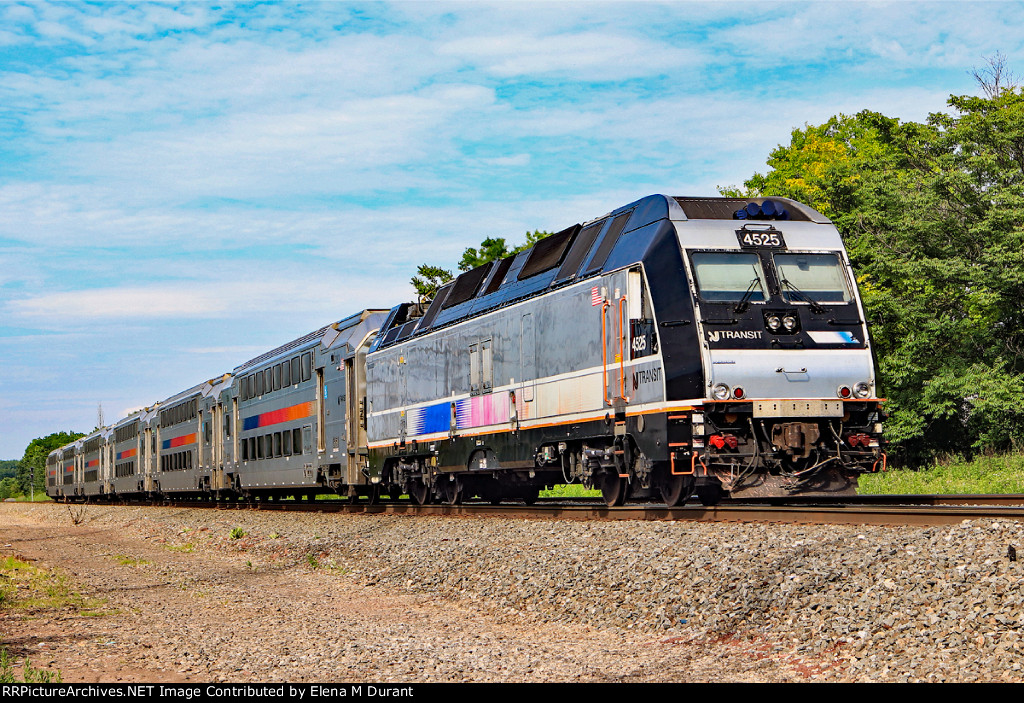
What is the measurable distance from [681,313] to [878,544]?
4.90 m

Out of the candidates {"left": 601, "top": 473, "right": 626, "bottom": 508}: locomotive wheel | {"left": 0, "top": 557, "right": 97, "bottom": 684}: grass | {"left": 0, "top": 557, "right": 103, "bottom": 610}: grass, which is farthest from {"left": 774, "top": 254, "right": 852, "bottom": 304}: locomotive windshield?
{"left": 0, "top": 557, "right": 103, "bottom": 610}: grass

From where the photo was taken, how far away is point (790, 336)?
44.7 ft

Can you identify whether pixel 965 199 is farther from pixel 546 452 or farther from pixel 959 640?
pixel 959 640

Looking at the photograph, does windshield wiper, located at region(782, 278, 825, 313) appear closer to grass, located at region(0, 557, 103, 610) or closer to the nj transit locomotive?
the nj transit locomotive

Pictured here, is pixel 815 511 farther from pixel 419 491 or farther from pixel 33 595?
pixel 419 491

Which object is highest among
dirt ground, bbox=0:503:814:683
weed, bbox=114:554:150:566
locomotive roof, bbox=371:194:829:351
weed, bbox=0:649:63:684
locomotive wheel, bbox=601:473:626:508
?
locomotive roof, bbox=371:194:829:351

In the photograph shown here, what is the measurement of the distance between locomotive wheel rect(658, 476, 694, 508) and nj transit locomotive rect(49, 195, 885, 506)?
28 millimetres

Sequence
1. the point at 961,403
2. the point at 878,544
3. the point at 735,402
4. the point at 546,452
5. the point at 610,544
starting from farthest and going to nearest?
the point at 961,403, the point at 546,452, the point at 735,402, the point at 610,544, the point at 878,544

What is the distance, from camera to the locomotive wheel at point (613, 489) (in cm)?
1566

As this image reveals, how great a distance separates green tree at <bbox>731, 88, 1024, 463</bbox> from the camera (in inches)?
1129

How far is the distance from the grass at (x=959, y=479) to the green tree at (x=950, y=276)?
1.87 meters

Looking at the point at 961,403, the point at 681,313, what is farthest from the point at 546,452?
the point at 961,403

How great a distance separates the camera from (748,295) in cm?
1383

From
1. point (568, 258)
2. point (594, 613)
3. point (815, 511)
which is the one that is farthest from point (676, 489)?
point (568, 258)
